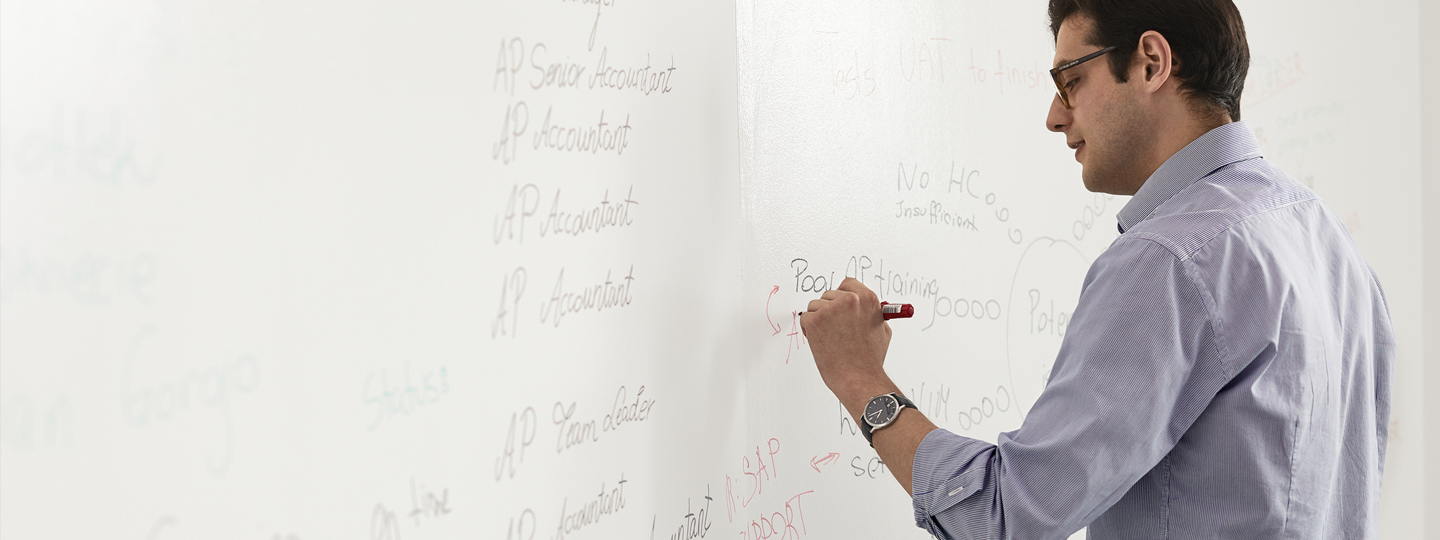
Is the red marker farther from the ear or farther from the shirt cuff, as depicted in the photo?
the ear

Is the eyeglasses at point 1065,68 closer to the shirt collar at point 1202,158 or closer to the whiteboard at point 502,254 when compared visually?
the shirt collar at point 1202,158

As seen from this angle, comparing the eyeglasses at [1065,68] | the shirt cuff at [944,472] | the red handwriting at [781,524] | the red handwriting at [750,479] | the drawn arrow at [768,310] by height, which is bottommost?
the red handwriting at [781,524]

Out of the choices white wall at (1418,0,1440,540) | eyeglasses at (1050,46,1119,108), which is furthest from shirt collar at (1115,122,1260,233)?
white wall at (1418,0,1440,540)

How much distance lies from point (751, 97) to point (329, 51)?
52 centimetres

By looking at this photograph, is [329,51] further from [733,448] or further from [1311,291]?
[1311,291]

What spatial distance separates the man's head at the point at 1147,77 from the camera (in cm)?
92

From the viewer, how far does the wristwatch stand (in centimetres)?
94

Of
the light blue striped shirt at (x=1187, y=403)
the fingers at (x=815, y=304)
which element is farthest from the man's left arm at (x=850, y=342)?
the light blue striped shirt at (x=1187, y=403)

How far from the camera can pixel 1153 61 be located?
36.6 inches

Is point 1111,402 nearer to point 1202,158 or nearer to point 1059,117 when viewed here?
point 1202,158

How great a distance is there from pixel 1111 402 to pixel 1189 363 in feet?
0.25

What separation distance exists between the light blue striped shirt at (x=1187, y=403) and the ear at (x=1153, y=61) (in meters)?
0.12

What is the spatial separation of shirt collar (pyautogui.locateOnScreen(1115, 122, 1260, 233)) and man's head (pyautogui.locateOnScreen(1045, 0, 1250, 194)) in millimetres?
27

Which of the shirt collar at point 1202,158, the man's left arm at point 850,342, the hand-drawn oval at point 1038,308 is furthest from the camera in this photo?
the hand-drawn oval at point 1038,308
